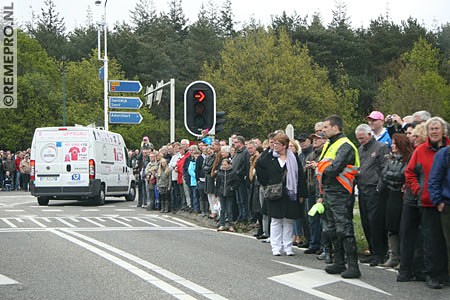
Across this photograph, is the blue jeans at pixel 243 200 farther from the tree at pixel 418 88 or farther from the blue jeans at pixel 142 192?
the tree at pixel 418 88

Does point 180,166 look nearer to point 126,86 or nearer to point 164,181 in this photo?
point 164,181

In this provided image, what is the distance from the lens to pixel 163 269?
10.4 meters

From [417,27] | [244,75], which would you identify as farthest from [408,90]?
[417,27]

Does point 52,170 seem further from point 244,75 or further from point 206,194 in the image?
point 244,75

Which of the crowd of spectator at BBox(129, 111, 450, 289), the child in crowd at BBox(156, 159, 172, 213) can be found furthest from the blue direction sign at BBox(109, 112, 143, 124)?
the crowd of spectator at BBox(129, 111, 450, 289)

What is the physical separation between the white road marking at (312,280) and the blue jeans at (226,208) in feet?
20.0

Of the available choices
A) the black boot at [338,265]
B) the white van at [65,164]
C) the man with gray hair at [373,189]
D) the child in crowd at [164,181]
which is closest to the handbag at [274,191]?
the man with gray hair at [373,189]

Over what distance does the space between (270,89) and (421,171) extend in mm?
57133

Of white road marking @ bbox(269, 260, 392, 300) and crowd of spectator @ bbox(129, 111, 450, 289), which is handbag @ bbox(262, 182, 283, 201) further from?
white road marking @ bbox(269, 260, 392, 300)

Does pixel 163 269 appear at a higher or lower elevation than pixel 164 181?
lower

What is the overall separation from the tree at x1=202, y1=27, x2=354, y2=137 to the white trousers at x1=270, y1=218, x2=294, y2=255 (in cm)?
5228

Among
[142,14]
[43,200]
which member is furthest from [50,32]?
[43,200]

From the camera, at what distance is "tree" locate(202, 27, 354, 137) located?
65.9 m

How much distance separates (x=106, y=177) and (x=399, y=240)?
16547 millimetres
